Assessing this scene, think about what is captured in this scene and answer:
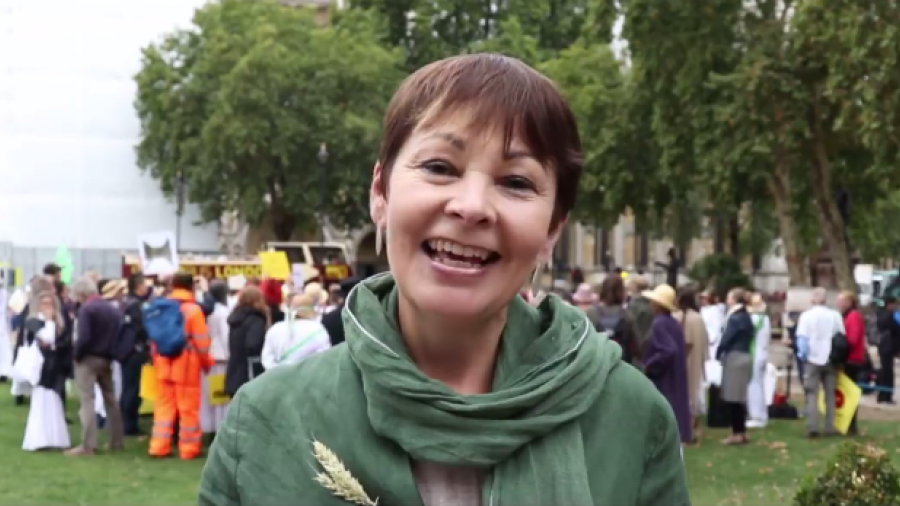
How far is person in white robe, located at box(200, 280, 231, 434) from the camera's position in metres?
17.2

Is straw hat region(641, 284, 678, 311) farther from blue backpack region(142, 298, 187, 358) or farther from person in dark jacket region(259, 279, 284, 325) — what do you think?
person in dark jacket region(259, 279, 284, 325)

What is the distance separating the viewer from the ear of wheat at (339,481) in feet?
7.52

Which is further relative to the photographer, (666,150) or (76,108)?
(76,108)

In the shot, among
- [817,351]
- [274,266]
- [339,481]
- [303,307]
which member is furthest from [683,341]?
[339,481]

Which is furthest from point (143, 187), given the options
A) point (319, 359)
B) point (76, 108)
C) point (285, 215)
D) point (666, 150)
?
point (319, 359)

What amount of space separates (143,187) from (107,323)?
5174cm

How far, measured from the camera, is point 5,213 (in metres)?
64.8

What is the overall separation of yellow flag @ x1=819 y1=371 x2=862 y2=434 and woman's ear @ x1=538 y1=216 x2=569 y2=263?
17.1m

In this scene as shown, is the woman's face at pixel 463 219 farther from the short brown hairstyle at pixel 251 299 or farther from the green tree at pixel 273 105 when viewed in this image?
the green tree at pixel 273 105

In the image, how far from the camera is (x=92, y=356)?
1647 centimetres

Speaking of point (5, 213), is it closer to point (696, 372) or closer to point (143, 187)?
point (143, 187)

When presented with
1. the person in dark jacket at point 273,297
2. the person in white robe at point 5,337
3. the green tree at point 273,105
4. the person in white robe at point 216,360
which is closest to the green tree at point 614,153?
the green tree at point 273,105

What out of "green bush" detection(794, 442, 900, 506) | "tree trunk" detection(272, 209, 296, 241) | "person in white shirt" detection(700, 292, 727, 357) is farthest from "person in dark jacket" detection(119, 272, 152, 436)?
"tree trunk" detection(272, 209, 296, 241)

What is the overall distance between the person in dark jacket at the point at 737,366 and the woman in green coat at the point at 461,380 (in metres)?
15.8
